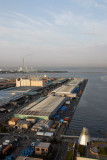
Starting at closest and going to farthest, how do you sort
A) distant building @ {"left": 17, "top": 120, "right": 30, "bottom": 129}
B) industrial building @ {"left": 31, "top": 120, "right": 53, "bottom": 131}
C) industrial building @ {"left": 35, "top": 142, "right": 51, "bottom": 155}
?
industrial building @ {"left": 35, "top": 142, "right": 51, "bottom": 155} < industrial building @ {"left": 31, "top": 120, "right": 53, "bottom": 131} < distant building @ {"left": 17, "top": 120, "right": 30, "bottom": 129}

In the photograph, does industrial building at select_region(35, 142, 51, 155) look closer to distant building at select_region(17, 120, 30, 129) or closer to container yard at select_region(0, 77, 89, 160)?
container yard at select_region(0, 77, 89, 160)

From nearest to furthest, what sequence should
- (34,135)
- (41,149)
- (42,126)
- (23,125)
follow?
1. (41,149)
2. (34,135)
3. (42,126)
4. (23,125)

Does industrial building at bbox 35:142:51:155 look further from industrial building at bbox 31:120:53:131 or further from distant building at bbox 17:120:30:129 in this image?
distant building at bbox 17:120:30:129

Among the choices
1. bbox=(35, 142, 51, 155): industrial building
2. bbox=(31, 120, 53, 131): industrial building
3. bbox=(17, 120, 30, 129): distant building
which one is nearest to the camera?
bbox=(35, 142, 51, 155): industrial building

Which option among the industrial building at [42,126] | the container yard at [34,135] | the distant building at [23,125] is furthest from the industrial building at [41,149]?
the distant building at [23,125]

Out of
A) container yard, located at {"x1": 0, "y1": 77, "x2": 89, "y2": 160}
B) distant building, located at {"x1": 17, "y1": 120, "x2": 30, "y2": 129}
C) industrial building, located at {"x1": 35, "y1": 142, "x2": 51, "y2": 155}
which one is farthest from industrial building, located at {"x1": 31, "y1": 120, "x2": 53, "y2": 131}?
industrial building, located at {"x1": 35, "y1": 142, "x2": 51, "y2": 155}

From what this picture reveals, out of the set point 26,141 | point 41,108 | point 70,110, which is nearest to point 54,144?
point 26,141

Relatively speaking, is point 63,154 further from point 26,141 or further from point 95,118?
point 95,118

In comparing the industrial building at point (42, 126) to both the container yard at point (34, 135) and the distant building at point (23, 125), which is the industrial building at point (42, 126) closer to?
the container yard at point (34, 135)

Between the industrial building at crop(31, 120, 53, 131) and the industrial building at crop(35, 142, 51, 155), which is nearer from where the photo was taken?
the industrial building at crop(35, 142, 51, 155)

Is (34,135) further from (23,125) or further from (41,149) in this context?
(41,149)

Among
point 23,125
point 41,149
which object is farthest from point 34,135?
point 41,149
